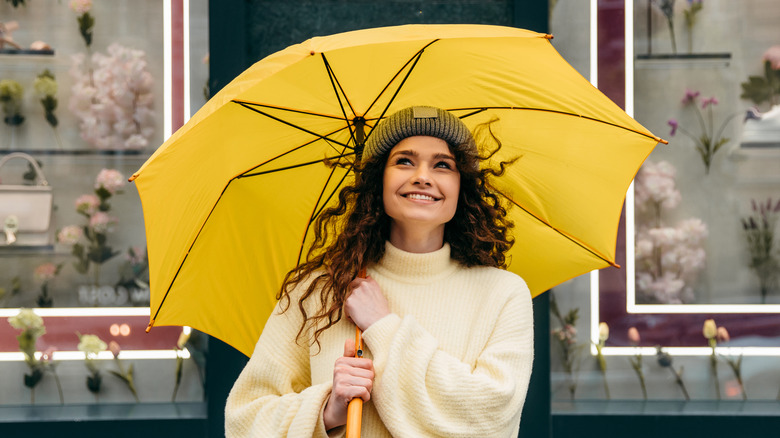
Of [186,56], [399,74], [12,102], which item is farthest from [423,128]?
[12,102]

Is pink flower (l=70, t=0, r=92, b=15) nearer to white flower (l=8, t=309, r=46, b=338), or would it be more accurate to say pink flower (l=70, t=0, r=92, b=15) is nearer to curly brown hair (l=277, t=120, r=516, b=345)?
white flower (l=8, t=309, r=46, b=338)

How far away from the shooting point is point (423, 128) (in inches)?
80.7

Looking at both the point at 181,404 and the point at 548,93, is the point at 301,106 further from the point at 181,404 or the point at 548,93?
the point at 181,404

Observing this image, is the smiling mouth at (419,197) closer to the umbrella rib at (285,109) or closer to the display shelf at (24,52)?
the umbrella rib at (285,109)

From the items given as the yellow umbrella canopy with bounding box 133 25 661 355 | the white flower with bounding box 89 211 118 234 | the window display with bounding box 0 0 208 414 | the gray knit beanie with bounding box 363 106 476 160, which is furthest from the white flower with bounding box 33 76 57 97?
the gray knit beanie with bounding box 363 106 476 160

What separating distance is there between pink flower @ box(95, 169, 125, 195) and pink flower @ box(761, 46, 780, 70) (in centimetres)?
333

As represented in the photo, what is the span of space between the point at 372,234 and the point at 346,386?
0.49 metres

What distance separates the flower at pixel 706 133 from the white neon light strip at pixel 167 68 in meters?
2.54

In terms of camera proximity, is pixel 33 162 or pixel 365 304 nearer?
pixel 365 304

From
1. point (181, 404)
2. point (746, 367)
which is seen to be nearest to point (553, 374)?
point (746, 367)

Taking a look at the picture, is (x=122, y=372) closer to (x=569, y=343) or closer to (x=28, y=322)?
(x=28, y=322)

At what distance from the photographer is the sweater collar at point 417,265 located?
2135 millimetres

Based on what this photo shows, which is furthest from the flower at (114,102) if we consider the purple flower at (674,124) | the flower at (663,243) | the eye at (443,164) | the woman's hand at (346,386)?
the purple flower at (674,124)

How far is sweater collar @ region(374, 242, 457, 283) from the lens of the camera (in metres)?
2.13
